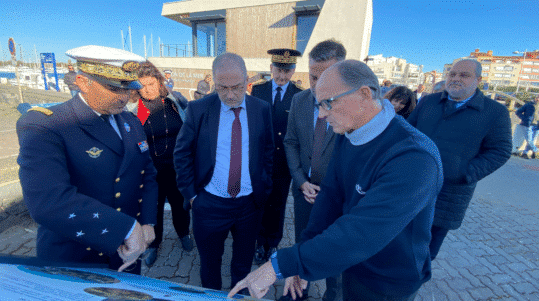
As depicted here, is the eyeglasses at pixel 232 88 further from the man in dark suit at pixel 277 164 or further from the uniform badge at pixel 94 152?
the man in dark suit at pixel 277 164

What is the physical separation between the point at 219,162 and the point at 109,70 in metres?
1.02

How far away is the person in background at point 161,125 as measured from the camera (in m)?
2.59

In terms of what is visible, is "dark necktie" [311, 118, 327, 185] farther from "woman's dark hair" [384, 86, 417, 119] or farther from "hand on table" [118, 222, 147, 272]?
"woman's dark hair" [384, 86, 417, 119]

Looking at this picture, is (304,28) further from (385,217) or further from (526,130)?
(385,217)

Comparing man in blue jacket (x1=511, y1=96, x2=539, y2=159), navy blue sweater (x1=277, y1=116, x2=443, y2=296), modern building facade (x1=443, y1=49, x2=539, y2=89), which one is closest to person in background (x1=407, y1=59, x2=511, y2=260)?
navy blue sweater (x1=277, y1=116, x2=443, y2=296)

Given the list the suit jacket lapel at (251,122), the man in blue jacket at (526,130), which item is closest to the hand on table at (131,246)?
the suit jacket lapel at (251,122)

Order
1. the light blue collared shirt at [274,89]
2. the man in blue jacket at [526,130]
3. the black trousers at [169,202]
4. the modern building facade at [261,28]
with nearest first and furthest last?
the black trousers at [169,202], the light blue collared shirt at [274,89], the man in blue jacket at [526,130], the modern building facade at [261,28]

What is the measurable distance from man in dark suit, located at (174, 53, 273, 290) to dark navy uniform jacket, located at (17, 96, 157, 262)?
1.77 feet

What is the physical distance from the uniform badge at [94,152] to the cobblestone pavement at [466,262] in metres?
1.94

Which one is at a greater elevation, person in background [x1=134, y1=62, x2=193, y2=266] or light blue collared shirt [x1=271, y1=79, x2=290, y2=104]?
light blue collared shirt [x1=271, y1=79, x2=290, y2=104]

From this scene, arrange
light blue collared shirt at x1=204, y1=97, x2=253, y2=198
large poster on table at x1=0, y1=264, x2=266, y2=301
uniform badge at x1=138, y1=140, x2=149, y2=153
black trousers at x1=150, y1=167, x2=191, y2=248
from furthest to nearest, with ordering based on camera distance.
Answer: black trousers at x1=150, y1=167, x2=191, y2=248
light blue collared shirt at x1=204, y1=97, x2=253, y2=198
uniform badge at x1=138, y1=140, x2=149, y2=153
large poster on table at x1=0, y1=264, x2=266, y2=301

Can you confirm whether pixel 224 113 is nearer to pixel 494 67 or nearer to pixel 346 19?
pixel 346 19

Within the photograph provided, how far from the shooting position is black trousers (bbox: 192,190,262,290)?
2.09 metres

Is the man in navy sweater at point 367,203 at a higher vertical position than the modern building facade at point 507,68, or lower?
lower
